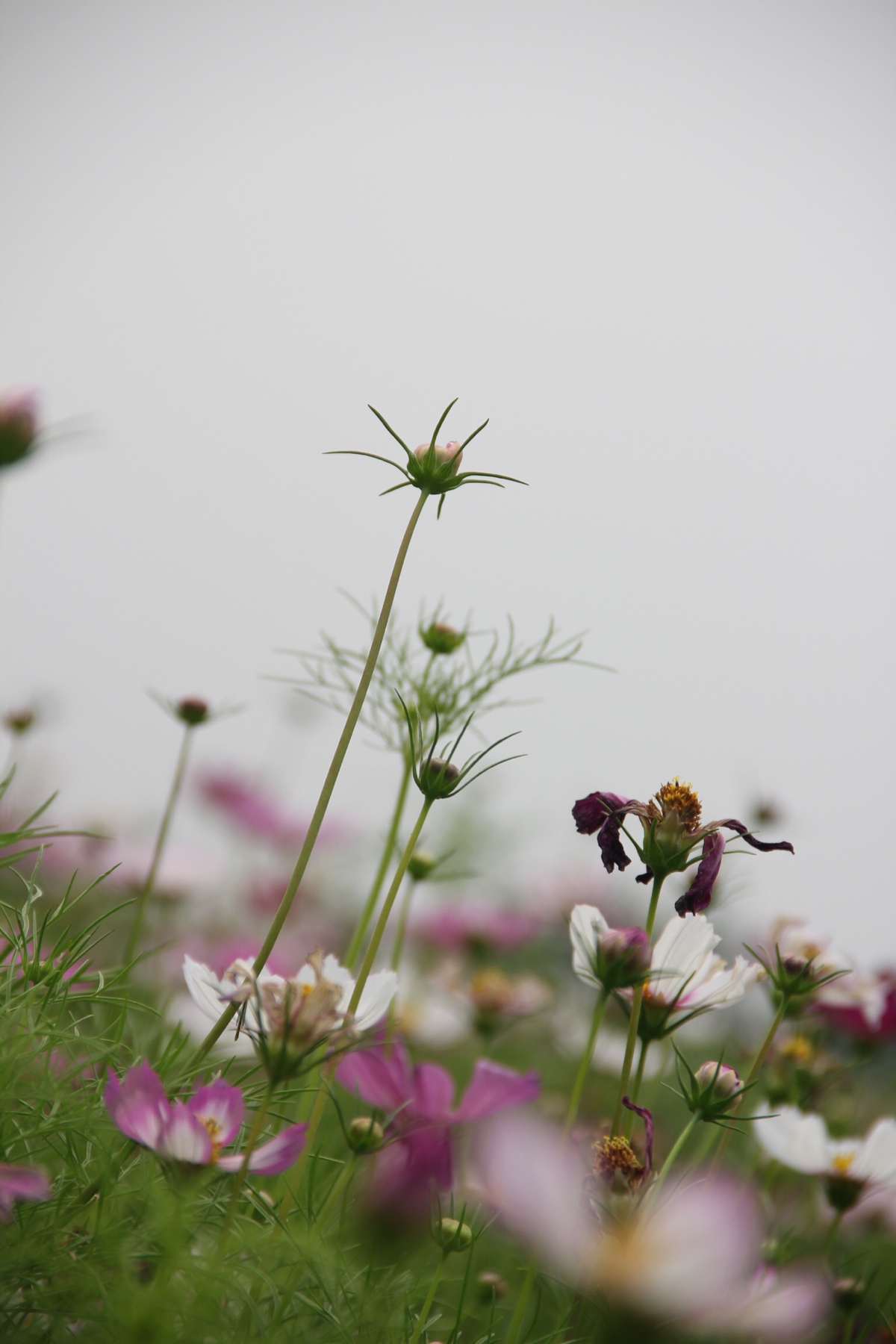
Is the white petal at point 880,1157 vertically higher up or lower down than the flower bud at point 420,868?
lower down

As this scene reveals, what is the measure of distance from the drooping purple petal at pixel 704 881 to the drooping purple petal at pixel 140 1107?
8.8 inches

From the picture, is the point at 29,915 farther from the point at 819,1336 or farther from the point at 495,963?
the point at 495,963

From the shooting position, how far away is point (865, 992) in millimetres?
808

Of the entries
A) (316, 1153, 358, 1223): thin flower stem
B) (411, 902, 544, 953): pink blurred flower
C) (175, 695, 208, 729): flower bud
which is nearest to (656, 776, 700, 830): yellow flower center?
(316, 1153, 358, 1223): thin flower stem

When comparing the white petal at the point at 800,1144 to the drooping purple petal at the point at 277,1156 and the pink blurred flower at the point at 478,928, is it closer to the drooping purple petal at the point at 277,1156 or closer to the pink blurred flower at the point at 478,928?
the drooping purple petal at the point at 277,1156

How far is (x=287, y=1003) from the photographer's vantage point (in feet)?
1.06

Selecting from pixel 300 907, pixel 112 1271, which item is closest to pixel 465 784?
pixel 112 1271

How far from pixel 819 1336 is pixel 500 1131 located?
0.40 meters

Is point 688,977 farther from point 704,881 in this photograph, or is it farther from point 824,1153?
point 824,1153

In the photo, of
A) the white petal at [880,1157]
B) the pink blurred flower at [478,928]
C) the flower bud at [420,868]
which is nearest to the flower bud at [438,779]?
the flower bud at [420,868]

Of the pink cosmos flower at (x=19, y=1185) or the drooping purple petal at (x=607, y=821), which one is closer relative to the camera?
the pink cosmos flower at (x=19, y=1185)

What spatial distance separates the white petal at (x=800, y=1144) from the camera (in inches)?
21.4

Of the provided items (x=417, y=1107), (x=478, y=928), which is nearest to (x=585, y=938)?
(x=417, y=1107)

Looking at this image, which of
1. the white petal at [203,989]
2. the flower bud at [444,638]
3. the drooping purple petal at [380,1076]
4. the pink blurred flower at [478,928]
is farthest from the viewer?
the pink blurred flower at [478,928]
